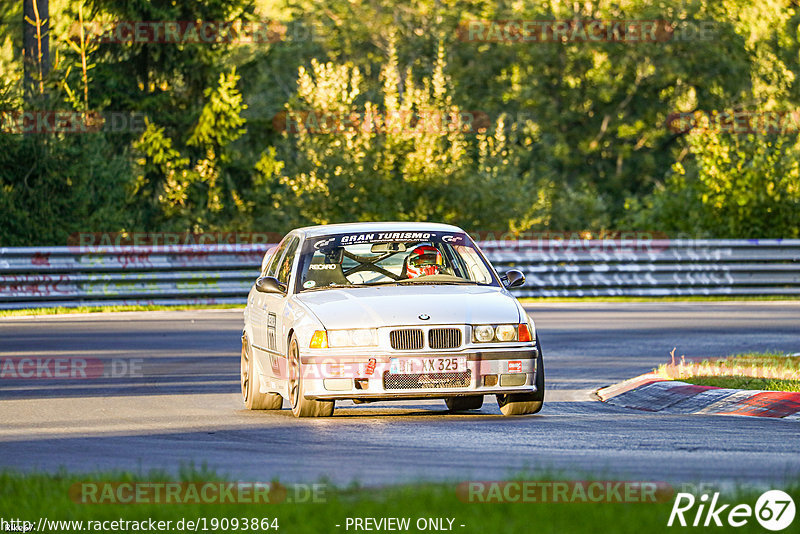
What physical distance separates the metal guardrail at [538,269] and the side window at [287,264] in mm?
15892

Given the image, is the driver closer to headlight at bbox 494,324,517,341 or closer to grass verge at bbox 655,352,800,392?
headlight at bbox 494,324,517,341

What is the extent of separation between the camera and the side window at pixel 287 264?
45.9 ft

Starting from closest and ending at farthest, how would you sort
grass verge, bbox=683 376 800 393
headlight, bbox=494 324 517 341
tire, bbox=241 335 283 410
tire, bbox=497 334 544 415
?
headlight, bbox=494 324 517 341
tire, bbox=497 334 544 415
tire, bbox=241 335 283 410
grass verge, bbox=683 376 800 393

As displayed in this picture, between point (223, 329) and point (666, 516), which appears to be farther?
point (223, 329)

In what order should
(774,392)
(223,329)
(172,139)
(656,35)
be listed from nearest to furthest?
(774,392) → (223,329) → (172,139) → (656,35)

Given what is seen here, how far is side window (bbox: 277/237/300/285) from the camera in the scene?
551 inches

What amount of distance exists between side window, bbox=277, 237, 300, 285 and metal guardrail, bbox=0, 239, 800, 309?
626 inches

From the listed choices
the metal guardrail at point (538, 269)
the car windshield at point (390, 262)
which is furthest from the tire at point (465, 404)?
the metal guardrail at point (538, 269)

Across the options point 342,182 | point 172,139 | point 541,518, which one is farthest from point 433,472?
point 172,139

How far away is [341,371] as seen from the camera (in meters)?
12.2

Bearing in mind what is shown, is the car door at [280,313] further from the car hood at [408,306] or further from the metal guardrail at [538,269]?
the metal guardrail at [538,269]

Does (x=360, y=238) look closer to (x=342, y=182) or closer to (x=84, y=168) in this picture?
(x=84, y=168)

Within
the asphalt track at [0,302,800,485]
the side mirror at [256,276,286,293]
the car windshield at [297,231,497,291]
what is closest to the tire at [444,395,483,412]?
the asphalt track at [0,302,800,485]

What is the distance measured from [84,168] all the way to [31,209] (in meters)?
1.44
